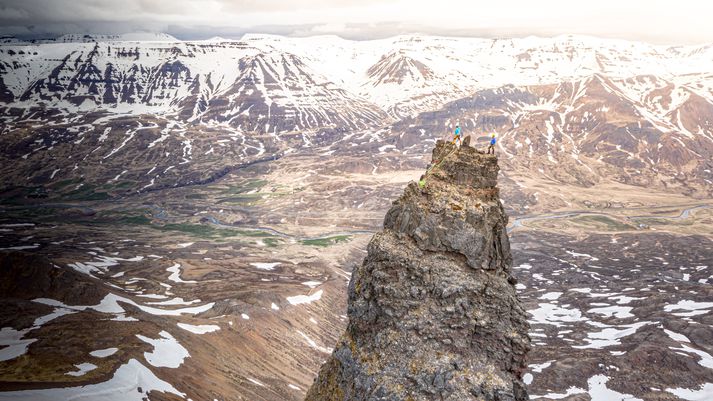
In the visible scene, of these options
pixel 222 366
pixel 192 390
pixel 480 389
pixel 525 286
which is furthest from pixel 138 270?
pixel 480 389

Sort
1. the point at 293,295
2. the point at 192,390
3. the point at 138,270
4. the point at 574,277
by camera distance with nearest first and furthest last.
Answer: the point at 192,390 < the point at 293,295 < the point at 138,270 < the point at 574,277

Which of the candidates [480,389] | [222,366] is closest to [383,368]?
[480,389]

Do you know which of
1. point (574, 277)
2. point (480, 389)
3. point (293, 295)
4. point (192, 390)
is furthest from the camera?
point (574, 277)

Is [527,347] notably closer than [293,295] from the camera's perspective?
Yes

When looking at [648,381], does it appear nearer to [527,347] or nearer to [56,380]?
[527,347]

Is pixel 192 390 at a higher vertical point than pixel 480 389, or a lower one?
lower

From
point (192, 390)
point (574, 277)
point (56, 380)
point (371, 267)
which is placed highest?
point (371, 267)
